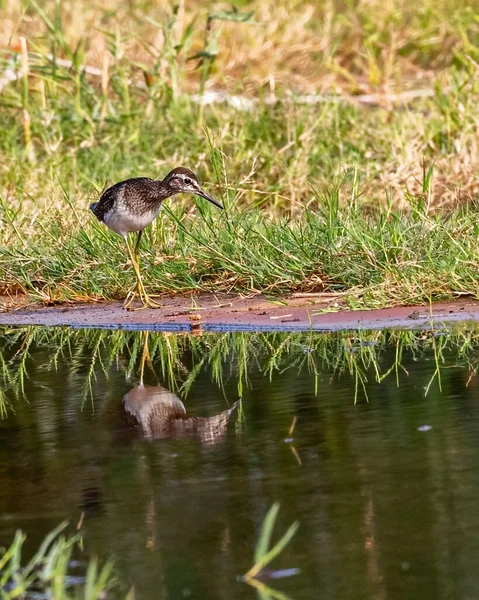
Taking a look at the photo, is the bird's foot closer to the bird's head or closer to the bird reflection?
the bird's head

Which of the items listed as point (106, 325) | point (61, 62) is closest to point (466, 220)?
point (106, 325)

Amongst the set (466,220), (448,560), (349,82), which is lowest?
(448,560)

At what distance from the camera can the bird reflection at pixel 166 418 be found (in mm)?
5531

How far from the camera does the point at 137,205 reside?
8.45 m

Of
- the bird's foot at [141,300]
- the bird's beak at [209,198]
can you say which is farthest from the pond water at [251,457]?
the bird's beak at [209,198]

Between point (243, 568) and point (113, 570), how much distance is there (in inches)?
14.3

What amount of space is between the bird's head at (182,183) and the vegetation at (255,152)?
0.68 feet

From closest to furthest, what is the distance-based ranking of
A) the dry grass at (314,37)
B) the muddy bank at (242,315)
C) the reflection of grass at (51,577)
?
the reflection of grass at (51,577), the muddy bank at (242,315), the dry grass at (314,37)

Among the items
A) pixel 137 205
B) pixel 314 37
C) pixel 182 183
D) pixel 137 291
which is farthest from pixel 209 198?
pixel 314 37

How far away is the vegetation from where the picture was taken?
27.2 ft

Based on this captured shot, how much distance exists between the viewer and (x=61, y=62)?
531 inches

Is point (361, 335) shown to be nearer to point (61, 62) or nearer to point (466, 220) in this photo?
point (466, 220)

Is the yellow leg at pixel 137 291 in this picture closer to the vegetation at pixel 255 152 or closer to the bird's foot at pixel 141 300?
the bird's foot at pixel 141 300

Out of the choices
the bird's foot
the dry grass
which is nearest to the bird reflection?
the bird's foot
